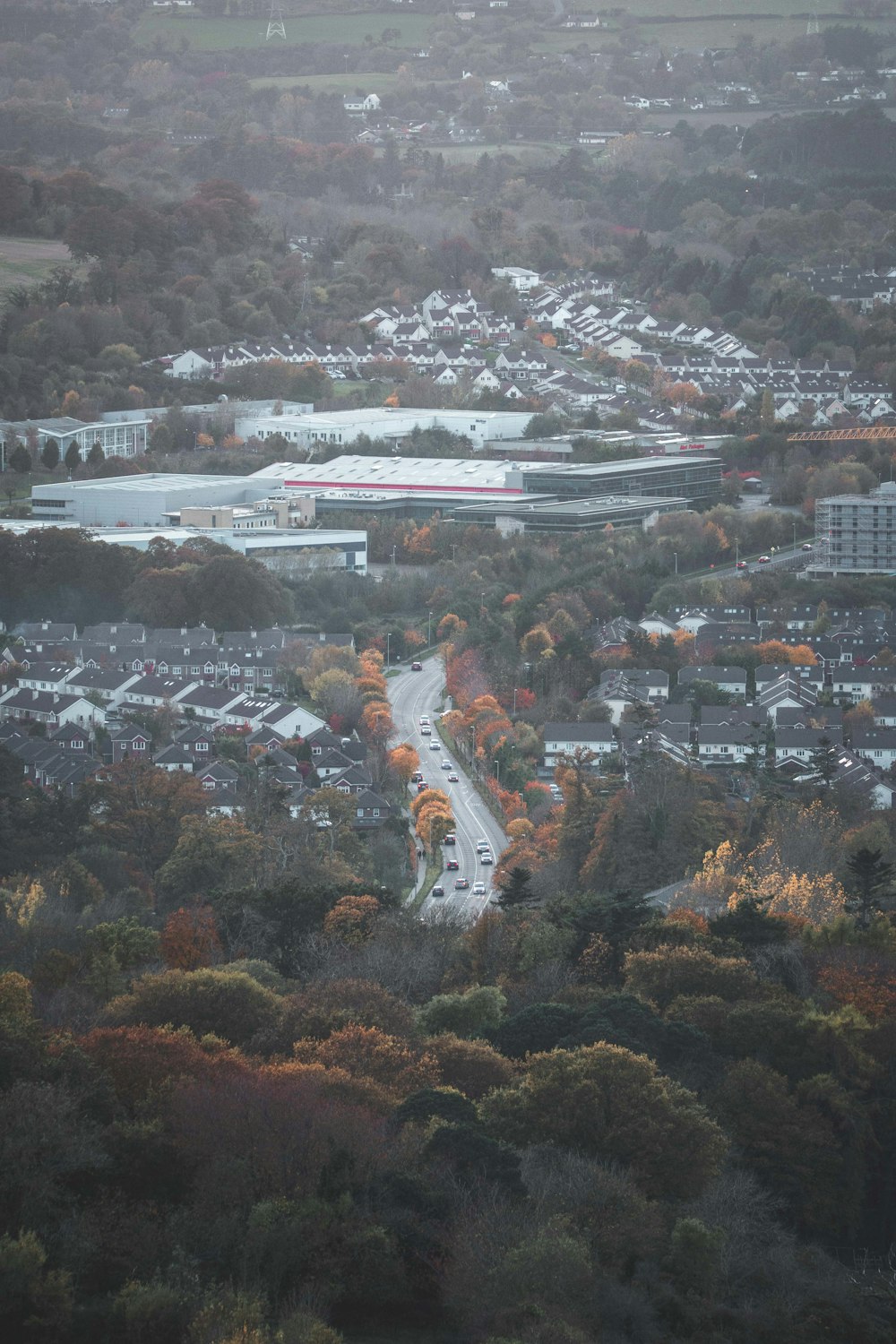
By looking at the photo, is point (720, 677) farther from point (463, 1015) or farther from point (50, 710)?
point (463, 1015)

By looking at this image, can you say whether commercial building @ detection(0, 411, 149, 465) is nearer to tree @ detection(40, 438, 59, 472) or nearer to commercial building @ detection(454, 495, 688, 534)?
tree @ detection(40, 438, 59, 472)

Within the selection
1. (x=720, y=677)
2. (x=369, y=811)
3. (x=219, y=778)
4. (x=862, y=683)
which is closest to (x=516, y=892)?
(x=369, y=811)

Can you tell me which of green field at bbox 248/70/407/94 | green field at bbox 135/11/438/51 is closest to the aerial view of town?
green field at bbox 248/70/407/94

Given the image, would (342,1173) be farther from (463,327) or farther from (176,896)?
(463,327)

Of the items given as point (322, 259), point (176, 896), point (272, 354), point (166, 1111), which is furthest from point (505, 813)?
point (322, 259)

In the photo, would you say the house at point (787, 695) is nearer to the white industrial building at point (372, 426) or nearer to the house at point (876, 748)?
the house at point (876, 748)

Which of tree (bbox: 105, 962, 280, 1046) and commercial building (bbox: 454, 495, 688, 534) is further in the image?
commercial building (bbox: 454, 495, 688, 534)

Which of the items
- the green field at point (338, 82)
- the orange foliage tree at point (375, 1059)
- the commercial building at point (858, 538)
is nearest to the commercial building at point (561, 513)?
the commercial building at point (858, 538)
